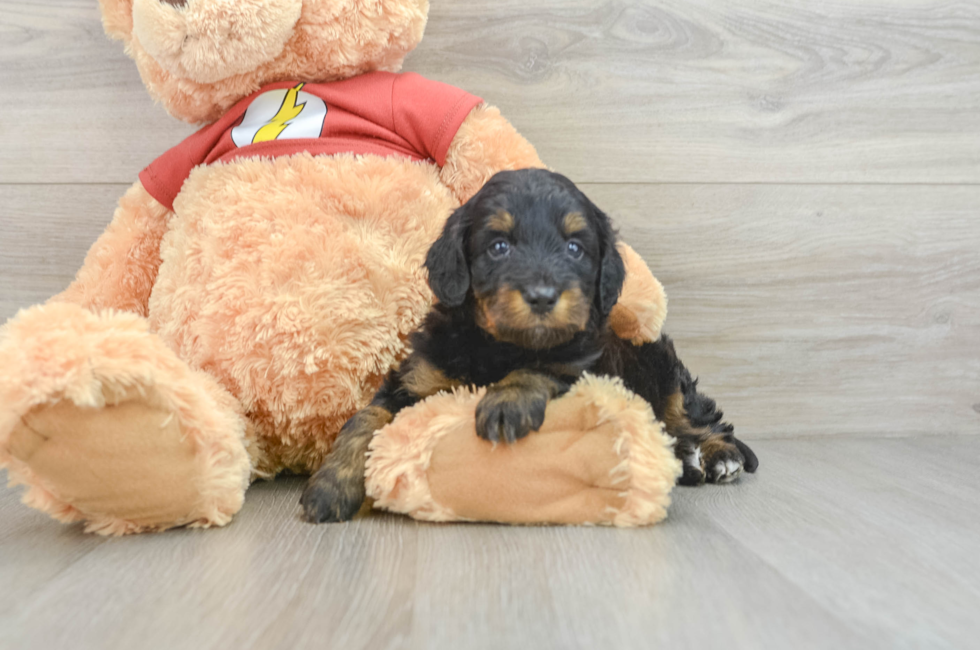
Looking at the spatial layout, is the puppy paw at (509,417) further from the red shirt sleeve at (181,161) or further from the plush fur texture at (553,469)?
the red shirt sleeve at (181,161)

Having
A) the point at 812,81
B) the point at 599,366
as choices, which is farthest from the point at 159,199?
the point at 812,81

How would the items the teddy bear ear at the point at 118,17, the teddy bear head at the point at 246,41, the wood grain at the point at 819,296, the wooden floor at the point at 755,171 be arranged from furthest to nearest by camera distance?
the wood grain at the point at 819,296 < the wooden floor at the point at 755,171 < the teddy bear ear at the point at 118,17 < the teddy bear head at the point at 246,41

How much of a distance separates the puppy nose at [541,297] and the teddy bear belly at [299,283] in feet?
1.51

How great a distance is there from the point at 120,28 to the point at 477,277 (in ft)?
3.67

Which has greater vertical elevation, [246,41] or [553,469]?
[246,41]

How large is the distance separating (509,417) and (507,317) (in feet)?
0.64

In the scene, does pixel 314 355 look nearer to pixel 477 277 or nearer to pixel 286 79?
pixel 477 277

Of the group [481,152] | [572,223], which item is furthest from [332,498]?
[481,152]

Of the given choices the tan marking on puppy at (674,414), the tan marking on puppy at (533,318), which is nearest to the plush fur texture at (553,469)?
the tan marking on puppy at (533,318)

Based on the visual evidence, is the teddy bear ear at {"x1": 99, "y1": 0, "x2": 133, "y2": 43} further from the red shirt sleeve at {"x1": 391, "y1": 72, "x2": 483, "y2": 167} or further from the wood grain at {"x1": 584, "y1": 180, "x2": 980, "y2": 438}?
the wood grain at {"x1": 584, "y1": 180, "x2": 980, "y2": 438}

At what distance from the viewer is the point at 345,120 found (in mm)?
1764

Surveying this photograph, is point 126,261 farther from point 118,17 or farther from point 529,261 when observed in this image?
point 529,261

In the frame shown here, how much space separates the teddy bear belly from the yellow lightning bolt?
0.08m

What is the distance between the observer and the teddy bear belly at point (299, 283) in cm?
160
